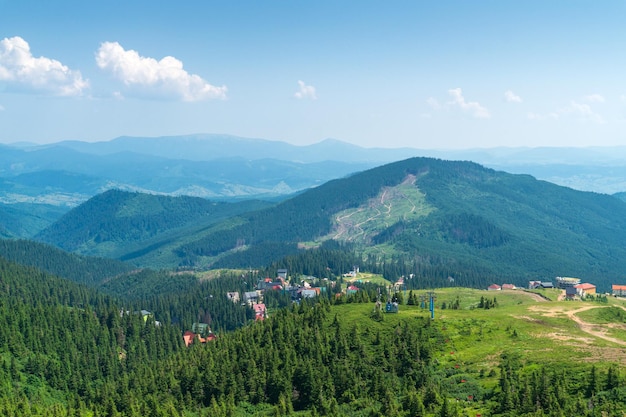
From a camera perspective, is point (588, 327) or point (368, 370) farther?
point (588, 327)

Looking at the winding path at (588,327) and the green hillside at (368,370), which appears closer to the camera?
the green hillside at (368,370)

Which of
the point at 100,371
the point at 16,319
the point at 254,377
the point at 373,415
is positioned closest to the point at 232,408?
the point at 254,377

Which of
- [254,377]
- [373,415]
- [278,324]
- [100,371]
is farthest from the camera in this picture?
[100,371]

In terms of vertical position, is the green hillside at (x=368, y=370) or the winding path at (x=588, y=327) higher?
the winding path at (x=588, y=327)

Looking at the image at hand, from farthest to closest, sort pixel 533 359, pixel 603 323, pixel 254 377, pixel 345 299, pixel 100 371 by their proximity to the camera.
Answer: pixel 100 371, pixel 345 299, pixel 603 323, pixel 254 377, pixel 533 359

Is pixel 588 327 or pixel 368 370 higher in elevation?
pixel 588 327

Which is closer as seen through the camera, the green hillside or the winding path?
the green hillside

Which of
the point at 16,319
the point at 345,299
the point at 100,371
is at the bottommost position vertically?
the point at 100,371

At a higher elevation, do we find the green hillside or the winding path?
the winding path

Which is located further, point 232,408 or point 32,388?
point 32,388

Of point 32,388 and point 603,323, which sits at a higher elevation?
point 603,323

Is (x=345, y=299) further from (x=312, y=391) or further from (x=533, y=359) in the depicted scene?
(x=533, y=359)
